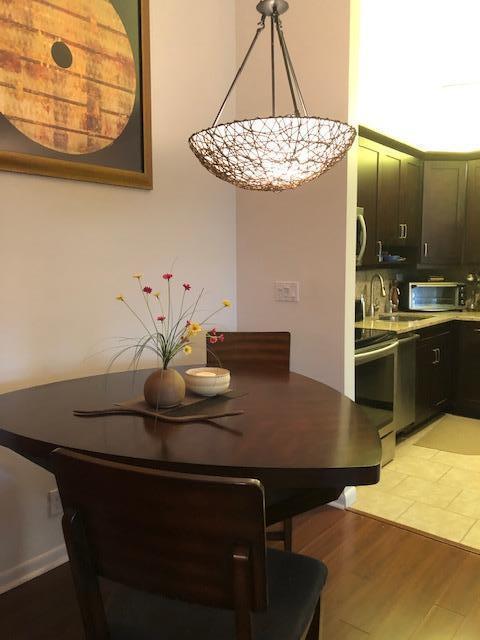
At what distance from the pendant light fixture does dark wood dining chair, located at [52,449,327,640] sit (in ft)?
3.45

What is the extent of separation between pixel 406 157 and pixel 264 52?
1812 millimetres

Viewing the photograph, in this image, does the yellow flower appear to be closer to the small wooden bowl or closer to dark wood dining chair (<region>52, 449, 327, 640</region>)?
the small wooden bowl

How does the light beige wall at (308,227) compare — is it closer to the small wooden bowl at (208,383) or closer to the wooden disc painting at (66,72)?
the wooden disc painting at (66,72)

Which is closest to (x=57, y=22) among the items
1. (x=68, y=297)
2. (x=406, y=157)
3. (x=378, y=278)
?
(x=68, y=297)

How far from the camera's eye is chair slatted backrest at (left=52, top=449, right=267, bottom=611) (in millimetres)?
864

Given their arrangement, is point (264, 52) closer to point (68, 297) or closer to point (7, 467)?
point (68, 297)

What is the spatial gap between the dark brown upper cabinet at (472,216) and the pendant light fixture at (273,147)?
3.22m

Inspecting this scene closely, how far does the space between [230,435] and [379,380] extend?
202cm

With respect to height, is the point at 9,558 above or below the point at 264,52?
below

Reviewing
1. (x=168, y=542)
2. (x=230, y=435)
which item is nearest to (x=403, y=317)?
(x=230, y=435)

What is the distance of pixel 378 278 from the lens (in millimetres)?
4527

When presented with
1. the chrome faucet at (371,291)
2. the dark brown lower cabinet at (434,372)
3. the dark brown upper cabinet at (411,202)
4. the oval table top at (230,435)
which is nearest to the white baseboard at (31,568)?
the oval table top at (230,435)

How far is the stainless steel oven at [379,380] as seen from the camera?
9.75 feet

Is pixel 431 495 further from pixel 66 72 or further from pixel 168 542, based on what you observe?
pixel 66 72
